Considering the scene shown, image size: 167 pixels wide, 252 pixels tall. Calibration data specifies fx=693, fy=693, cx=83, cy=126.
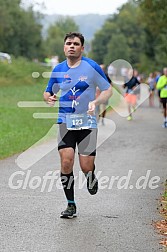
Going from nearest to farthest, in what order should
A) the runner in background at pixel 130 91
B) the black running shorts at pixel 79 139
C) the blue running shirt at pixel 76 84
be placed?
the blue running shirt at pixel 76 84 → the black running shorts at pixel 79 139 → the runner in background at pixel 130 91

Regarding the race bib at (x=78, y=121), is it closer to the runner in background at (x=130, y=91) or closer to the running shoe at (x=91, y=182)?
the running shoe at (x=91, y=182)

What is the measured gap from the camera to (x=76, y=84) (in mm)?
8234

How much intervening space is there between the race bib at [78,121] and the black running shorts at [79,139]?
67mm

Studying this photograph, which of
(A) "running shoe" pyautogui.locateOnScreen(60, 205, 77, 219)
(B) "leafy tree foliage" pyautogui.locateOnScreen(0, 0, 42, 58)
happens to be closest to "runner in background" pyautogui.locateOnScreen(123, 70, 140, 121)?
(A) "running shoe" pyautogui.locateOnScreen(60, 205, 77, 219)

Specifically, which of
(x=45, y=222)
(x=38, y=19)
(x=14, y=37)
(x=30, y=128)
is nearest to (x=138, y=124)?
(x=30, y=128)

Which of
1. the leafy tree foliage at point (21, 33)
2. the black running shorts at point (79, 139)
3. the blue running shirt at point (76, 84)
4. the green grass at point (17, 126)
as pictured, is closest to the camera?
the blue running shirt at point (76, 84)

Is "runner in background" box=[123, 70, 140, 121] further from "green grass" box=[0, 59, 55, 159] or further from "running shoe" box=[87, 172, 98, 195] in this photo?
"running shoe" box=[87, 172, 98, 195]

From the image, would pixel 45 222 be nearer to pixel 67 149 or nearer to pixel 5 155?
pixel 67 149

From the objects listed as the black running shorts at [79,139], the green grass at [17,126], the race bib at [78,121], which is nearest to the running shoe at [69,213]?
the black running shorts at [79,139]

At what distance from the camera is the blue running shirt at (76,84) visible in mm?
8242

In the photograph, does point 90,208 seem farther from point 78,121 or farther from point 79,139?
point 78,121

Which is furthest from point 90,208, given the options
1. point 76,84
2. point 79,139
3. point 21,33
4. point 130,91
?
point 21,33

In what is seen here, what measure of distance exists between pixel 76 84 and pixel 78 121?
44cm

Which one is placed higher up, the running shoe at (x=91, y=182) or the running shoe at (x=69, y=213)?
the running shoe at (x=91, y=182)
